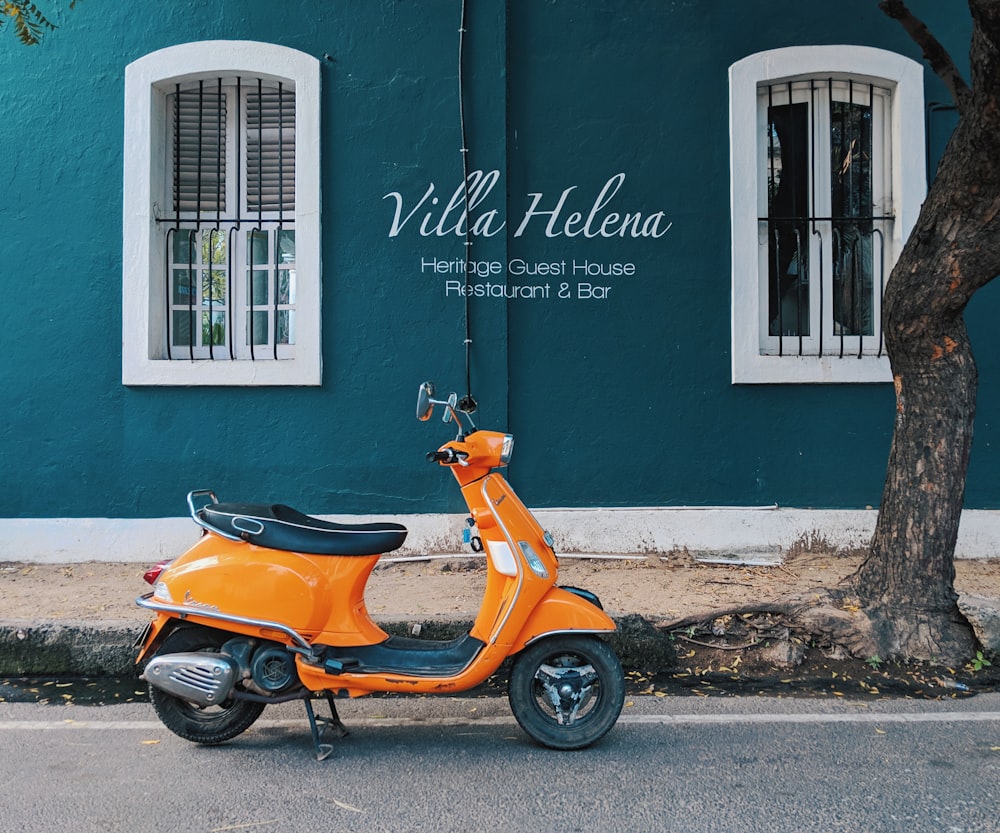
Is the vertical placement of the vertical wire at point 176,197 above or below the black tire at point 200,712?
above

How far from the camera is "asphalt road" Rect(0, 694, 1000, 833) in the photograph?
3148mm

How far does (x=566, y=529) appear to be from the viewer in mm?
7027

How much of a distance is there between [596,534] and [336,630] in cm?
354

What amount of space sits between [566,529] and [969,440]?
2972 mm

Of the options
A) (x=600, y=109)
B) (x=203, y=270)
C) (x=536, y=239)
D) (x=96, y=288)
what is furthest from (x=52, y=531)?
(x=600, y=109)

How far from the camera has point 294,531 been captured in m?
3.79

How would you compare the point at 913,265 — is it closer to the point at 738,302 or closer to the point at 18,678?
the point at 738,302

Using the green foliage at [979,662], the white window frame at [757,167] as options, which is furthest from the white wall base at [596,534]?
the green foliage at [979,662]

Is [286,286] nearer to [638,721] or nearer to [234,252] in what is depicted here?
[234,252]

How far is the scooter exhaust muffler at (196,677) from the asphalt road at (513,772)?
302 millimetres

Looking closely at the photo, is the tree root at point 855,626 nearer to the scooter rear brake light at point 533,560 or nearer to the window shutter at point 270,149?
the scooter rear brake light at point 533,560

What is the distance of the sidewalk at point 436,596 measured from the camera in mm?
5113

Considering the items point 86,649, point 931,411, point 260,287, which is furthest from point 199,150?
point 931,411

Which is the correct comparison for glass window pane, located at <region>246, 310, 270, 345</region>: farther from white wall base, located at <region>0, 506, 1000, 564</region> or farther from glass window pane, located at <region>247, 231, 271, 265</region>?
white wall base, located at <region>0, 506, 1000, 564</region>
